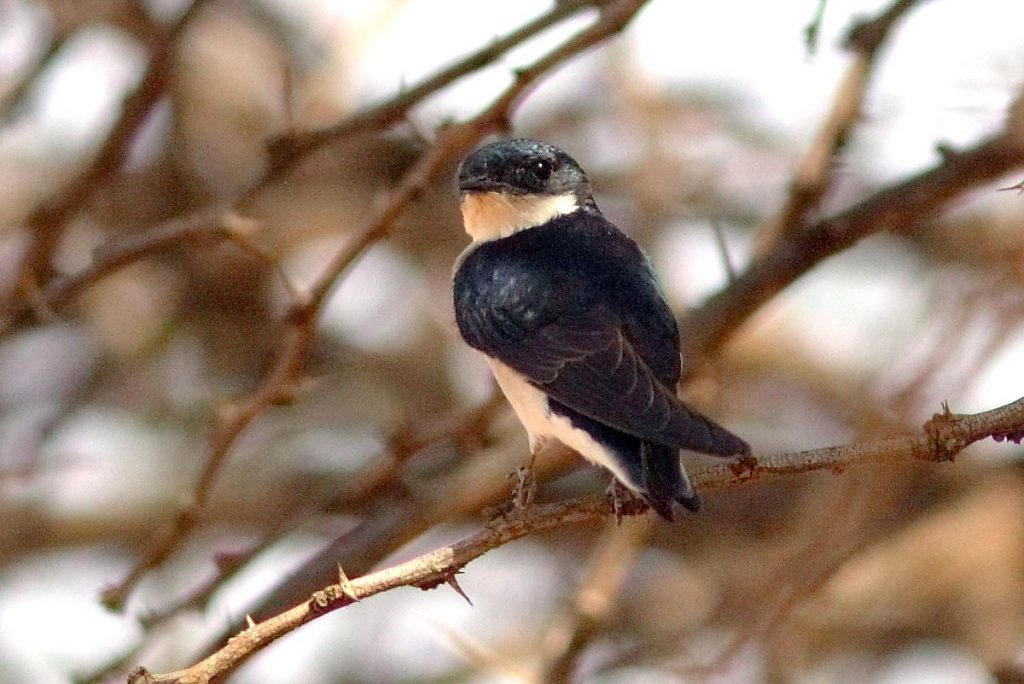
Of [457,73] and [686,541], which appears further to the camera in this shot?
[686,541]

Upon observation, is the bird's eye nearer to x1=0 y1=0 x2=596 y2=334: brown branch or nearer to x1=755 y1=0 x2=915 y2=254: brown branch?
x1=0 y1=0 x2=596 y2=334: brown branch

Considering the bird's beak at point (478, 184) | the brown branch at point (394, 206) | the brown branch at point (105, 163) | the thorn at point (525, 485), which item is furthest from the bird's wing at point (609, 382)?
the brown branch at point (105, 163)

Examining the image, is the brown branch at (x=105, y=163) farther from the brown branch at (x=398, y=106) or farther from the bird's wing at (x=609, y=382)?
the bird's wing at (x=609, y=382)

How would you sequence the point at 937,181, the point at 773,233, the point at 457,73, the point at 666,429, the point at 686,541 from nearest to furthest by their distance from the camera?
the point at 666,429
the point at 457,73
the point at 937,181
the point at 773,233
the point at 686,541

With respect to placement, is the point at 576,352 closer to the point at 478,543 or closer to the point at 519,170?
the point at 478,543

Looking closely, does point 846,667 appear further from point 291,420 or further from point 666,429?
point 666,429

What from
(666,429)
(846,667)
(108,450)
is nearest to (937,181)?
(666,429)
